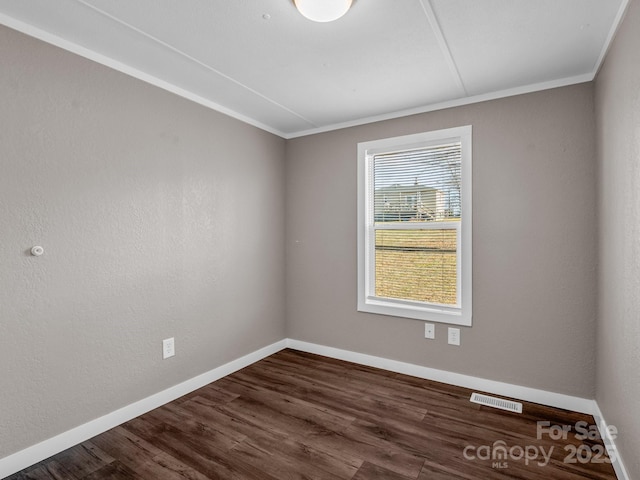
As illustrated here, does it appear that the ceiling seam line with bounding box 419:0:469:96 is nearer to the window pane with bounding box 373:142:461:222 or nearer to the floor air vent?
the window pane with bounding box 373:142:461:222

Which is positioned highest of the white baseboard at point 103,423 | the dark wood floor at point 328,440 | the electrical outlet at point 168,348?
the electrical outlet at point 168,348

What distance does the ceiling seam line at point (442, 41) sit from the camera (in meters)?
1.75

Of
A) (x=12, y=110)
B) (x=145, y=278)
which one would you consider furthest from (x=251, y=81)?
(x=145, y=278)

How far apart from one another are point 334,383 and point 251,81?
251 centimetres

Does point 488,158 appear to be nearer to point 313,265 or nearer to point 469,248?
point 469,248

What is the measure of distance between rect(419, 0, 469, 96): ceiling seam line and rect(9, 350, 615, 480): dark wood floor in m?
2.39

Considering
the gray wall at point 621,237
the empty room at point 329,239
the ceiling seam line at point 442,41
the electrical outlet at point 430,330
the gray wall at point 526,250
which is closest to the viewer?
the gray wall at point 621,237

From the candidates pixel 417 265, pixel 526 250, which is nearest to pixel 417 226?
pixel 417 265

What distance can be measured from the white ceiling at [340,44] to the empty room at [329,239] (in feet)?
0.06

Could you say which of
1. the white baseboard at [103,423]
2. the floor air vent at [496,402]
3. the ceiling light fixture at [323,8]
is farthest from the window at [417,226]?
the ceiling light fixture at [323,8]

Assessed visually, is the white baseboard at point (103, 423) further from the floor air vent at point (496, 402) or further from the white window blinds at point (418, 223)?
the floor air vent at point (496, 402)

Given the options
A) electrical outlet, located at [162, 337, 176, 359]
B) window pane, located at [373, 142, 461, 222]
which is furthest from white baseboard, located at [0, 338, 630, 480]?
window pane, located at [373, 142, 461, 222]

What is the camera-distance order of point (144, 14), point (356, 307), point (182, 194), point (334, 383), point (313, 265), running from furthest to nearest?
1. point (313, 265)
2. point (356, 307)
3. point (334, 383)
4. point (182, 194)
5. point (144, 14)

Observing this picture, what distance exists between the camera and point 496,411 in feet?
8.19
